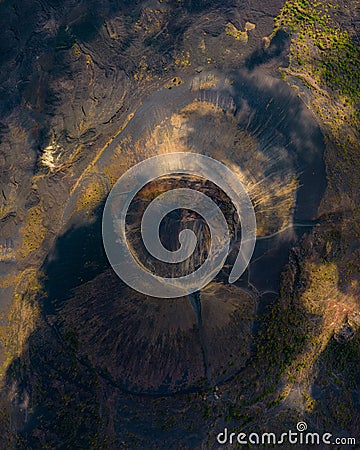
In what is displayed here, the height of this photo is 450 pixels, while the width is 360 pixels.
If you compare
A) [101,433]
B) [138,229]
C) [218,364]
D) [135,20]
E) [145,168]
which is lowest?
[101,433]

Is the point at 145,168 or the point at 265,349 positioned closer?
the point at 265,349

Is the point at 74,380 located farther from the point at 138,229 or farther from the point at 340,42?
the point at 340,42

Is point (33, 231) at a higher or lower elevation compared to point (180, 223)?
lower

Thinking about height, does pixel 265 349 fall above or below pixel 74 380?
above

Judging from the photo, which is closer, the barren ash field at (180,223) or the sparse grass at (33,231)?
the barren ash field at (180,223)

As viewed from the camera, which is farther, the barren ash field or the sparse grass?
the sparse grass

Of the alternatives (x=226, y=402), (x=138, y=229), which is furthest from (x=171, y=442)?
(x=138, y=229)

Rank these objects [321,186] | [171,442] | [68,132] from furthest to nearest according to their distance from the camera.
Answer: [68,132]
[321,186]
[171,442]

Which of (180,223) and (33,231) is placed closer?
(180,223)
